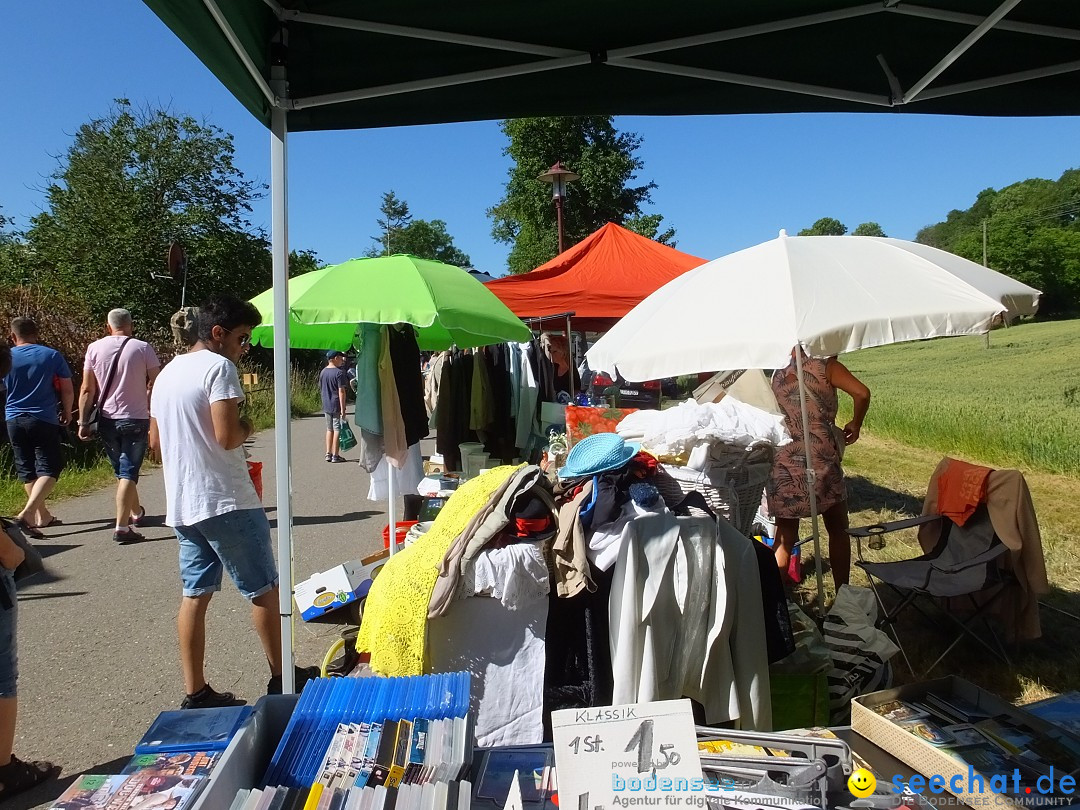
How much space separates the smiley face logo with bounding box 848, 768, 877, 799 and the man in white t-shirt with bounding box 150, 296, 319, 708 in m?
2.59

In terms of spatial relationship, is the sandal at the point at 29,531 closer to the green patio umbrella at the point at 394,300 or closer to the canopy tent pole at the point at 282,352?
the green patio umbrella at the point at 394,300

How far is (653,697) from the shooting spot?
253 cm

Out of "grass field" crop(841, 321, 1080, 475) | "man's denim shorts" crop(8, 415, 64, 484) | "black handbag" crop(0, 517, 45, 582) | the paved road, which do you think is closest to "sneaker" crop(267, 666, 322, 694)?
the paved road

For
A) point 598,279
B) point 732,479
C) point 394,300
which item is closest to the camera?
point 732,479

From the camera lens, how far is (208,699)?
10.9ft

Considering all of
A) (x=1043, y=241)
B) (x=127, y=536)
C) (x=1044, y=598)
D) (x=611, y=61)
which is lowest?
(x=1044, y=598)

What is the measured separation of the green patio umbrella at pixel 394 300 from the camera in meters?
3.56

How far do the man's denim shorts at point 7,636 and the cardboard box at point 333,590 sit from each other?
4.56ft

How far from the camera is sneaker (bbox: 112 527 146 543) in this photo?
627 cm

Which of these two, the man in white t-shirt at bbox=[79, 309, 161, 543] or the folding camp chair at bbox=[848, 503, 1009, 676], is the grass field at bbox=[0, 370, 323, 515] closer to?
the man in white t-shirt at bbox=[79, 309, 161, 543]

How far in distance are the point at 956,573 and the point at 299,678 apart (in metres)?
3.68

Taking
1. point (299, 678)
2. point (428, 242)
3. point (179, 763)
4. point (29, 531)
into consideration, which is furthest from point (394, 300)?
point (428, 242)

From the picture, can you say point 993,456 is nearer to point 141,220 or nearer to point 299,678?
point 299,678

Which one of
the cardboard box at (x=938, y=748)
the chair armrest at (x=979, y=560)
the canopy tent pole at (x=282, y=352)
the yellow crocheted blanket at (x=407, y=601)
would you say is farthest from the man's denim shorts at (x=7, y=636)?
the chair armrest at (x=979, y=560)
